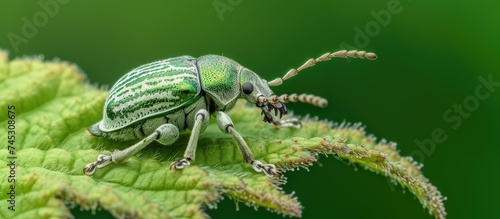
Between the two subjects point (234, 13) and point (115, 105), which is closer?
point (115, 105)

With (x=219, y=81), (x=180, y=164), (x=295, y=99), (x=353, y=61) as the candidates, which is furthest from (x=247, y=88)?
(x=353, y=61)

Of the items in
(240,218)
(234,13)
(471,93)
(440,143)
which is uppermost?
(234,13)

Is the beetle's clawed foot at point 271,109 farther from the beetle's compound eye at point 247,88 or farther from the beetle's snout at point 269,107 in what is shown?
the beetle's compound eye at point 247,88

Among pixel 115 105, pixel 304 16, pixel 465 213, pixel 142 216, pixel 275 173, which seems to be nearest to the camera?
pixel 142 216

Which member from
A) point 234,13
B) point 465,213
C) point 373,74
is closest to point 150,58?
point 234,13

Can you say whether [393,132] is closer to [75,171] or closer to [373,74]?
[373,74]

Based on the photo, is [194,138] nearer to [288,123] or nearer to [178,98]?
[178,98]
